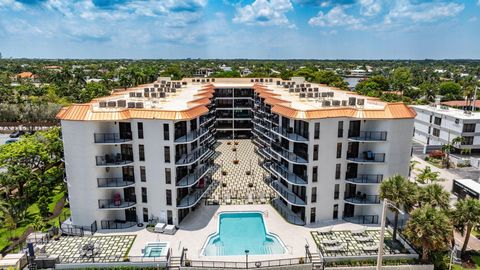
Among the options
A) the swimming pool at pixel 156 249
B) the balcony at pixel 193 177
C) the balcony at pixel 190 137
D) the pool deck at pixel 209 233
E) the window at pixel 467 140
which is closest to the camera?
the swimming pool at pixel 156 249

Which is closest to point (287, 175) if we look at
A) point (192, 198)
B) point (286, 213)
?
point (286, 213)

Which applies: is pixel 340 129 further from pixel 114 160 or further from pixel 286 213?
pixel 114 160

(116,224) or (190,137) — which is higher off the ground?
(190,137)

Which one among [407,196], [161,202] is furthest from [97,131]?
[407,196]

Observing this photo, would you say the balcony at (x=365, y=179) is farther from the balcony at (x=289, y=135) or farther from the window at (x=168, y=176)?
the window at (x=168, y=176)

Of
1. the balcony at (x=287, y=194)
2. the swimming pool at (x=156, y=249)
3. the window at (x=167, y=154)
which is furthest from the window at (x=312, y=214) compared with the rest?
the window at (x=167, y=154)

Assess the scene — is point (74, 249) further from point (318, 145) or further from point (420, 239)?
point (420, 239)

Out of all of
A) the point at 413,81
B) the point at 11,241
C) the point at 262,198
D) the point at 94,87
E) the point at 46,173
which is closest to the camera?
the point at 11,241
